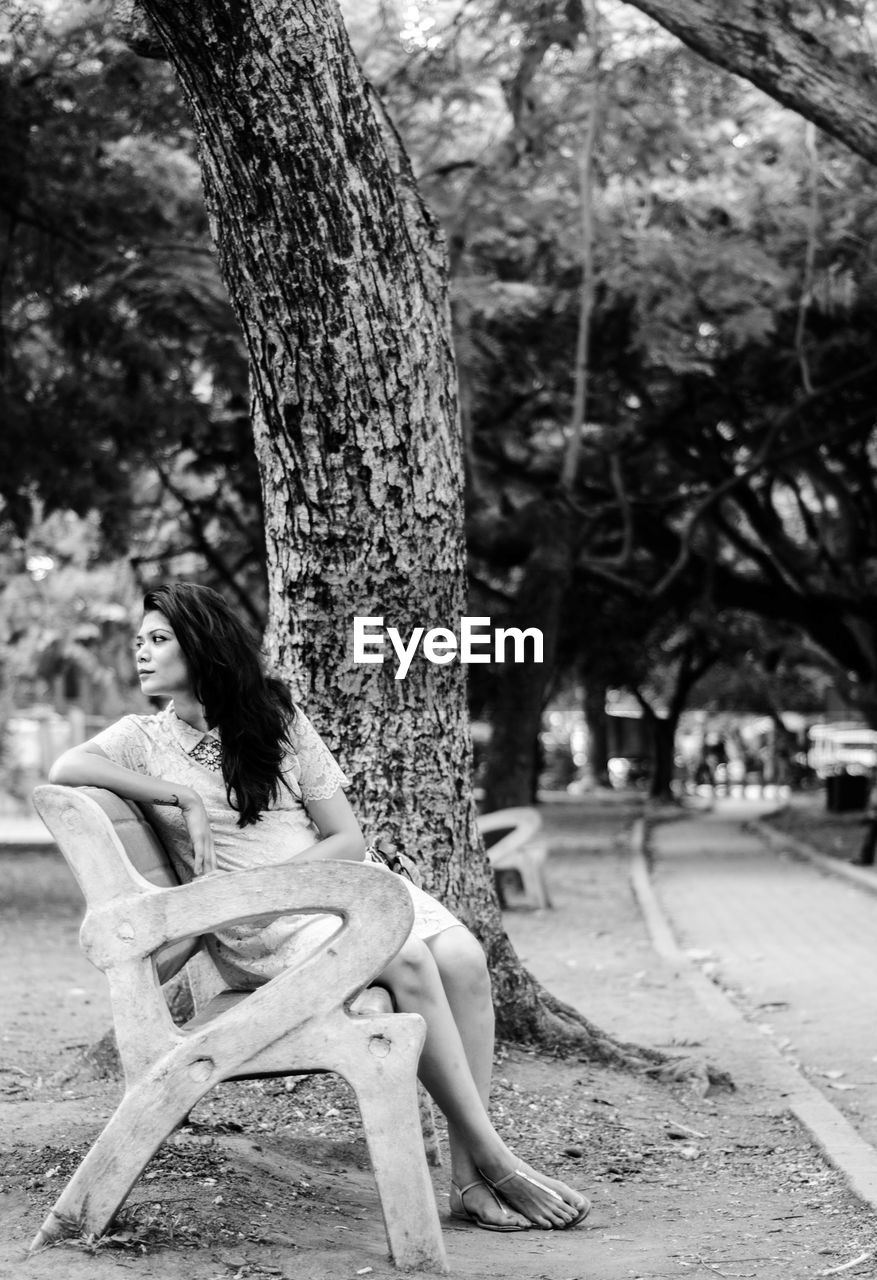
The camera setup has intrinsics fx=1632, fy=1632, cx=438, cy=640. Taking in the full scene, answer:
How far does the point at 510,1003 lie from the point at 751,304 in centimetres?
968

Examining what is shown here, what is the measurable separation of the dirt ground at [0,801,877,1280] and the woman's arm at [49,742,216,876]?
0.81 m

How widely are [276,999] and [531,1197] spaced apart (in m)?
0.94

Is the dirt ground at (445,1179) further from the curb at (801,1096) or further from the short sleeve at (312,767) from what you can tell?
the short sleeve at (312,767)

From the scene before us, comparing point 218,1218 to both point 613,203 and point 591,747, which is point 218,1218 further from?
point 591,747

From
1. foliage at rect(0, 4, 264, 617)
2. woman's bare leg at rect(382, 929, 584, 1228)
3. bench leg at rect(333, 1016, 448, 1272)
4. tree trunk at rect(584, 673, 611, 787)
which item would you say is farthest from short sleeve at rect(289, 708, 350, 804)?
tree trunk at rect(584, 673, 611, 787)

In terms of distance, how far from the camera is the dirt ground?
142 inches

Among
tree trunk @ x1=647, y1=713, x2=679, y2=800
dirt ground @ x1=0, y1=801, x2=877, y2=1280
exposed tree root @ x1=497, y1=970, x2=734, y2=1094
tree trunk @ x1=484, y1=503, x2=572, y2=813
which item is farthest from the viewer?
tree trunk @ x1=647, y1=713, x2=679, y2=800

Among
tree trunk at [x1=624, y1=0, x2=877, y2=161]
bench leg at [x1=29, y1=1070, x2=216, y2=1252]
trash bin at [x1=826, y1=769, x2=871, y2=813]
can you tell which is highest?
tree trunk at [x1=624, y1=0, x2=877, y2=161]

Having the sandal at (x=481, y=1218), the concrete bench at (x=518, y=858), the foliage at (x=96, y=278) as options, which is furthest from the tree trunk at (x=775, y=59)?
the concrete bench at (x=518, y=858)

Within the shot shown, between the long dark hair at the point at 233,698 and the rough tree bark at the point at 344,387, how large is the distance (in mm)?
1256

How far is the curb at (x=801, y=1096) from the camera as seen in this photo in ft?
16.1

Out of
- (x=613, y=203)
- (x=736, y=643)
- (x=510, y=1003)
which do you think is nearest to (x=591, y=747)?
(x=736, y=643)

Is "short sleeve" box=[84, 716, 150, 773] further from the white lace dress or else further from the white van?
the white van

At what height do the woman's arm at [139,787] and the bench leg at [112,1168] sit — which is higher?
the woman's arm at [139,787]
